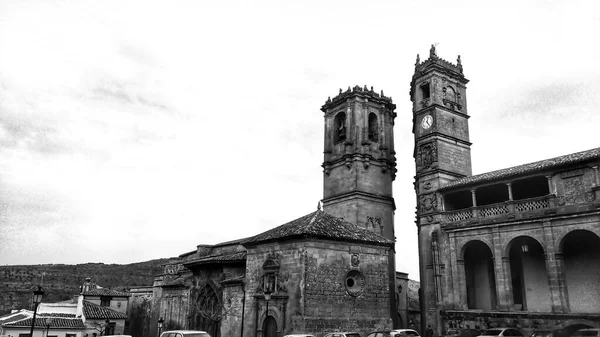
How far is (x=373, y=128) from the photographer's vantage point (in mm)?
37281

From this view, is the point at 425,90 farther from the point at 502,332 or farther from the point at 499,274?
the point at 502,332

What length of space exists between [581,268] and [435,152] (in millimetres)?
11432

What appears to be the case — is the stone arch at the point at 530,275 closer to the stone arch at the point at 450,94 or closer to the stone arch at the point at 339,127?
the stone arch at the point at 450,94

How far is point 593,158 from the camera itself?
2400cm

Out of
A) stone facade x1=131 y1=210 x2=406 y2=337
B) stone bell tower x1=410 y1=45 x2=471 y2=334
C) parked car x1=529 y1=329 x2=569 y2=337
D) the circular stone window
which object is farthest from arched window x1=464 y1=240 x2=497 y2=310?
the circular stone window

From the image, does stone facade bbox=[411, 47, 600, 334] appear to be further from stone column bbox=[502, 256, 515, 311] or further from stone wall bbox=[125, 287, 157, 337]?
stone wall bbox=[125, 287, 157, 337]

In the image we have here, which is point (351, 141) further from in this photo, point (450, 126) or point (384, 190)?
point (450, 126)

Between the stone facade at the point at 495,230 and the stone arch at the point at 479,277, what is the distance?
2.6 inches

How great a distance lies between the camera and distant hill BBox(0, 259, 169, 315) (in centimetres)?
6625

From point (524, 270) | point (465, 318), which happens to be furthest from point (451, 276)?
point (524, 270)

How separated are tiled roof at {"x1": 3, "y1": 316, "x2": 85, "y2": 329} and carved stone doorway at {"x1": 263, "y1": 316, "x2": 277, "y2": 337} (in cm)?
2462

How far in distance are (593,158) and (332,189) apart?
17.7 meters

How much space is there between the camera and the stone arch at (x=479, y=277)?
30.4 meters

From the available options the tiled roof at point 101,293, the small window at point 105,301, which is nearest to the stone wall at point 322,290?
the tiled roof at point 101,293
